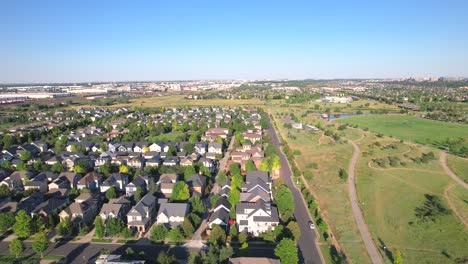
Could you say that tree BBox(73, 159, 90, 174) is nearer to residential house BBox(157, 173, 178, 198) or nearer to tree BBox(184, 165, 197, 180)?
residential house BBox(157, 173, 178, 198)

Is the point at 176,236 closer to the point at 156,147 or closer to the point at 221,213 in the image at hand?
the point at 221,213

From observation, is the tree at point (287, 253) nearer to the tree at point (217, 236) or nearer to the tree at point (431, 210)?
the tree at point (217, 236)

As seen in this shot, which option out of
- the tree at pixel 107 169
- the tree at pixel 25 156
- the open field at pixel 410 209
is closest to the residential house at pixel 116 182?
the tree at pixel 107 169

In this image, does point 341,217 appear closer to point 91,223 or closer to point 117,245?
point 117,245

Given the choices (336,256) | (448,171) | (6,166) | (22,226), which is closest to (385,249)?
(336,256)

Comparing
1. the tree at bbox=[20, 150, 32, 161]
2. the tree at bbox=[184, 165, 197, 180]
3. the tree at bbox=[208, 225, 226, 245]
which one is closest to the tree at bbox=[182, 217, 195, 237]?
the tree at bbox=[208, 225, 226, 245]
